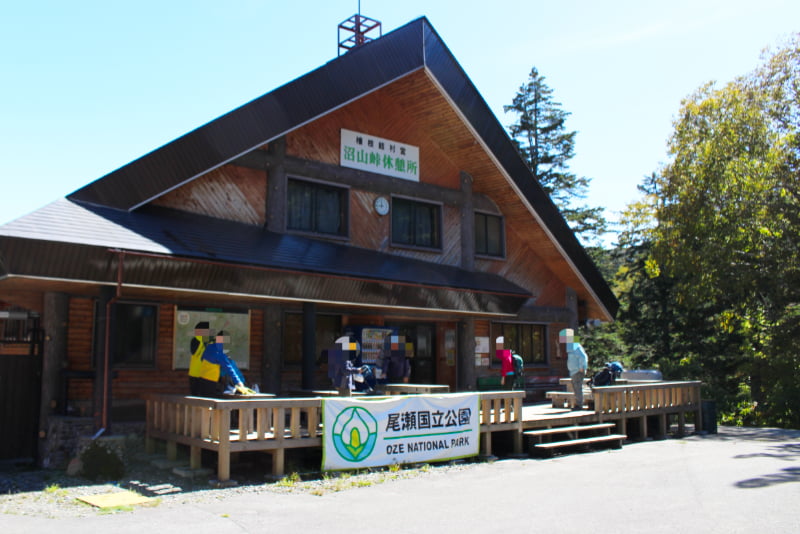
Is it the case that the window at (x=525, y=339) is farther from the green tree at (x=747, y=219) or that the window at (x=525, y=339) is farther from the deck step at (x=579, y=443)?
the green tree at (x=747, y=219)

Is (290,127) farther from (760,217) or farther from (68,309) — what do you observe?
(760,217)

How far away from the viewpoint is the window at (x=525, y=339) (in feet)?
64.3

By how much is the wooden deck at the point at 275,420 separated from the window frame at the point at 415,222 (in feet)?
15.6

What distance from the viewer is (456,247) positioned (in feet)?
60.2

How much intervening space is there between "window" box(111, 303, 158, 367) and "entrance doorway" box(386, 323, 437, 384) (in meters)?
6.59

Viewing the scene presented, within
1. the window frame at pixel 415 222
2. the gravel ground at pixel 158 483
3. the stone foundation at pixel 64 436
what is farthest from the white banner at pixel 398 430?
the window frame at pixel 415 222

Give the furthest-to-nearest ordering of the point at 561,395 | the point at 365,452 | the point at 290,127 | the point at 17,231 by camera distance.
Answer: the point at 561,395 < the point at 290,127 < the point at 365,452 < the point at 17,231

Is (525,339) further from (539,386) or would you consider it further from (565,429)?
(565,429)

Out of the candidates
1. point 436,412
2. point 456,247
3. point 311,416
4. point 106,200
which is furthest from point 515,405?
point 106,200

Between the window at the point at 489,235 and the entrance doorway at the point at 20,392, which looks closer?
the entrance doorway at the point at 20,392

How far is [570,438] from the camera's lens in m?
13.8

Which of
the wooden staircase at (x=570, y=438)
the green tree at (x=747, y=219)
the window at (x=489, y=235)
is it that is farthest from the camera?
the green tree at (x=747, y=219)

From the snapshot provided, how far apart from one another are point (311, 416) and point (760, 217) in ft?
60.3

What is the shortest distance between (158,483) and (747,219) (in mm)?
20288
